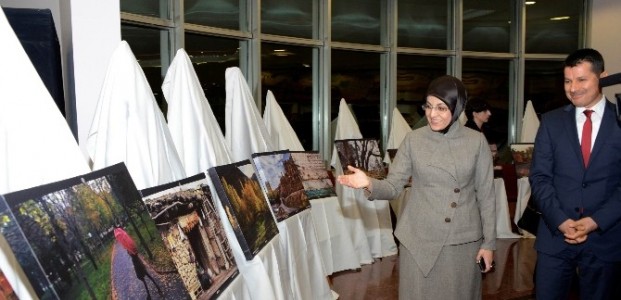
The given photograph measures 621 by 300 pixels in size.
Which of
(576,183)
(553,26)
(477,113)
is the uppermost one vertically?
(553,26)

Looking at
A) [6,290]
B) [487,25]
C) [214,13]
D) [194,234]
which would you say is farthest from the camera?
[487,25]

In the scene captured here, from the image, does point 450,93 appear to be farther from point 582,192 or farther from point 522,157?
point 522,157

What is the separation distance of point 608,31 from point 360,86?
4769 mm

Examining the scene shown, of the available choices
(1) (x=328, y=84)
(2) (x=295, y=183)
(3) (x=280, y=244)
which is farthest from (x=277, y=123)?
(1) (x=328, y=84)

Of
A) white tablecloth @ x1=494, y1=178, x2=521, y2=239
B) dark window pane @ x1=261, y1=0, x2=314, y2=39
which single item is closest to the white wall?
white tablecloth @ x1=494, y1=178, x2=521, y2=239

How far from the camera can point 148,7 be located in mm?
5633

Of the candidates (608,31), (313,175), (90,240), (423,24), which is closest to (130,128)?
(90,240)

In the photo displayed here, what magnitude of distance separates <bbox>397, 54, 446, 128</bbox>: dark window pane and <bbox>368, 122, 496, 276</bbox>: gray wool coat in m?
5.96

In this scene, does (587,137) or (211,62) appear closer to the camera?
(587,137)

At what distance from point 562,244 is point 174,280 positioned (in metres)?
1.75

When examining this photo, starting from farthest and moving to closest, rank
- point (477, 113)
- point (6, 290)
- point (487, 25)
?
point (487, 25) < point (477, 113) < point (6, 290)

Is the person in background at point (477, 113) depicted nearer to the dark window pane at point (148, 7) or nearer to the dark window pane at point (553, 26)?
the dark window pane at point (148, 7)

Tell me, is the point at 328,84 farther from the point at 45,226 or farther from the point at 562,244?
the point at 45,226

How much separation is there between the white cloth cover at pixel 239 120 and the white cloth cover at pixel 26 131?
1.89 m
